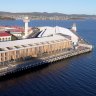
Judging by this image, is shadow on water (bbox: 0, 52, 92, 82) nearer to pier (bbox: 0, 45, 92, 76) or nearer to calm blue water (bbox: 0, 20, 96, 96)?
calm blue water (bbox: 0, 20, 96, 96)

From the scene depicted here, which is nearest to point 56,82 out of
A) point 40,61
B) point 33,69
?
point 33,69

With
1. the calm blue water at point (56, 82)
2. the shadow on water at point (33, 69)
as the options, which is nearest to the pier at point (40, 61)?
the shadow on water at point (33, 69)

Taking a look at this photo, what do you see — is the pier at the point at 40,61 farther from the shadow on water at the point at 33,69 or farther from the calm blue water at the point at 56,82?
the calm blue water at the point at 56,82

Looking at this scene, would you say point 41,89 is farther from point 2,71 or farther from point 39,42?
point 39,42

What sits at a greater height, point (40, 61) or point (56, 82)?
point (40, 61)

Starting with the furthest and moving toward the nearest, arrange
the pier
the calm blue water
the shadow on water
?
the pier
the shadow on water
the calm blue water

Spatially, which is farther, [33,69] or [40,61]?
[40,61]

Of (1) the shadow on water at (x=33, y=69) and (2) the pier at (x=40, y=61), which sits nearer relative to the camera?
(1) the shadow on water at (x=33, y=69)

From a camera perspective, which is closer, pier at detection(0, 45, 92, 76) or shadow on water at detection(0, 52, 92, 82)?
shadow on water at detection(0, 52, 92, 82)

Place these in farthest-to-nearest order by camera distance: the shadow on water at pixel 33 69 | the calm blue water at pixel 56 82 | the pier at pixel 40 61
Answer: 1. the pier at pixel 40 61
2. the shadow on water at pixel 33 69
3. the calm blue water at pixel 56 82

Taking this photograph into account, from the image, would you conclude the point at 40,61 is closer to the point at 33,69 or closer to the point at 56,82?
the point at 33,69

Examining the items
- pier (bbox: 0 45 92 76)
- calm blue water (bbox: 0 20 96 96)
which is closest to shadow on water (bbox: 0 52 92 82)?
calm blue water (bbox: 0 20 96 96)

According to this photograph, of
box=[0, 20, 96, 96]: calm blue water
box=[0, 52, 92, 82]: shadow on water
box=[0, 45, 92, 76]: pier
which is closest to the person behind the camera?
box=[0, 20, 96, 96]: calm blue water
